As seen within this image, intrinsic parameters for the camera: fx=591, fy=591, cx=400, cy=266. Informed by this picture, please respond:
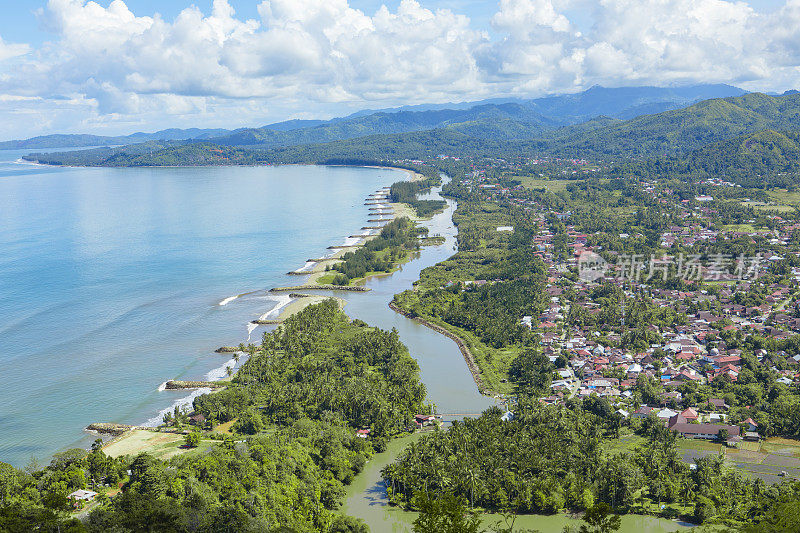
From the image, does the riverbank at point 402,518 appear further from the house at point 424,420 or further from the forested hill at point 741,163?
the forested hill at point 741,163

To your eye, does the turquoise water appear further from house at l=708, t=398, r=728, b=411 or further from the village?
house at l=708, t=398, r=728, b=411

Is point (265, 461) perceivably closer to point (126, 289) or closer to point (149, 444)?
point (149, 444)

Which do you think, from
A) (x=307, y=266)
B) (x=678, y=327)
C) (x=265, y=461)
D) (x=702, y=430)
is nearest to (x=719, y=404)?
(x=702, y=430)

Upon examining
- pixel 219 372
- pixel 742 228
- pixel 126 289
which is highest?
pixel 742 228

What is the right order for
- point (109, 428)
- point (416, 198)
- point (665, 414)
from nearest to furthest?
point (665, 414)
point (109, 428)
point (416, 198)

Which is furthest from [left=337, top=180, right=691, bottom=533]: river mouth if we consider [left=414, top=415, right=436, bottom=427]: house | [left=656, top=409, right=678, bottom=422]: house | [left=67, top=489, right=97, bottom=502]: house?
[left=67, top=489, right=97, bottom=502]: house

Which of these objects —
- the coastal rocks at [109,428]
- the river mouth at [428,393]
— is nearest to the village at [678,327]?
the river mouth at [428,393]

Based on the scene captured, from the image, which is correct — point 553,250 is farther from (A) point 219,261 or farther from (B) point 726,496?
(B) point 726,496
